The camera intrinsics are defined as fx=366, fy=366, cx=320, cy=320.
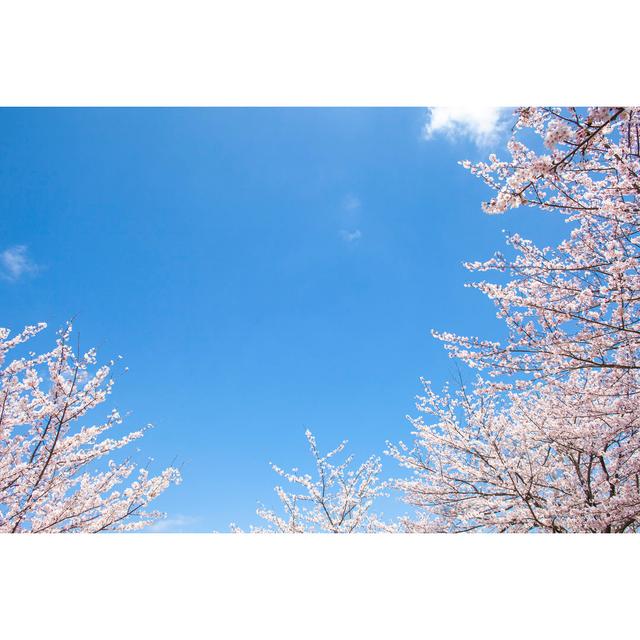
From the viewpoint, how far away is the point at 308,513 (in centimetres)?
493

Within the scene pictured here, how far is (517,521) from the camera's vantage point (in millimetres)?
3512

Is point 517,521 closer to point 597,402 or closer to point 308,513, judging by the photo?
point 597,402

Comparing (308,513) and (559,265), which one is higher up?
(559,265)
